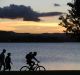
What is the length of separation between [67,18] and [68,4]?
101 centimetres

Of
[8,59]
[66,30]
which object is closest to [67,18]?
[66,30]

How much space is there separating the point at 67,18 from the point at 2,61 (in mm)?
5147

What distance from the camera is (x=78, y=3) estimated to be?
1118 inches
